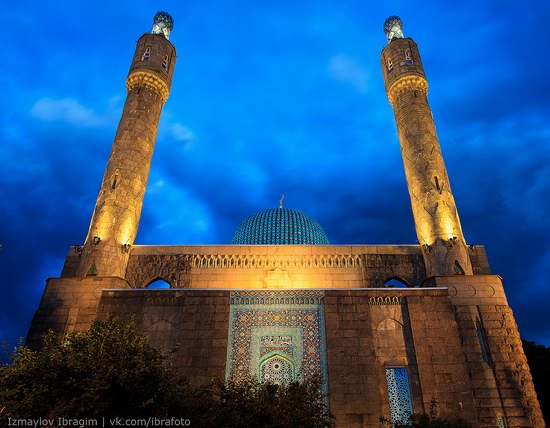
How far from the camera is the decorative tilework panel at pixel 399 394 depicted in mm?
11023

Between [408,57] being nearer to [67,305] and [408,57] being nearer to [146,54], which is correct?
[146,54]

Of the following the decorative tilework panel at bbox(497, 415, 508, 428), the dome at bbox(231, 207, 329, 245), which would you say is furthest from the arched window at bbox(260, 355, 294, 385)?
the dome at bbox(231, 207, 329, 245)

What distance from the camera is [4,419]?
696 centimetres

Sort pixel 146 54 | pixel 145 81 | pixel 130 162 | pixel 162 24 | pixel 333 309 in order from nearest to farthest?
pixel 333 309 → pixel 130 162 → pixel 145 81 → pixel 146 54 → pixel 162 24

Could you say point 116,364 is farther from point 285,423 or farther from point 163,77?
point 163,77

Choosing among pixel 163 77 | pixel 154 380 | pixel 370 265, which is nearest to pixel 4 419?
pixel 154 380

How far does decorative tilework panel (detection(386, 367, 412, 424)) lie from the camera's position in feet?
36.2

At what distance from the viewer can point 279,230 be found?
80.8ft

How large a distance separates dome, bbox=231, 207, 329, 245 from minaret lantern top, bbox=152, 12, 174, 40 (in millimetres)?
11991

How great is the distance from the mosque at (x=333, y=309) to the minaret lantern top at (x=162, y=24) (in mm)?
7604

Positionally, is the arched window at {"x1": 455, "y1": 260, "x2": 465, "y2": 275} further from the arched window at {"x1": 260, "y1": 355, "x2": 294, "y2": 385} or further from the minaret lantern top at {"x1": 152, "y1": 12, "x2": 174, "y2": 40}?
the minaret lantern top at {"x1": 152, "y1": 12, "x2": 174, "y2": 40}

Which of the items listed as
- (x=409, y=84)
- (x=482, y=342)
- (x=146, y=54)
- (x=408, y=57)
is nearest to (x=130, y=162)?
(x=146, y=54)

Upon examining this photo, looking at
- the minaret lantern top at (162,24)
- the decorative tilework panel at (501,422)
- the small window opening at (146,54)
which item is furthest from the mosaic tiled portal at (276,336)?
the minaret lantern top at (162,24)

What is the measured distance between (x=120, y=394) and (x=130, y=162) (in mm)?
11444
